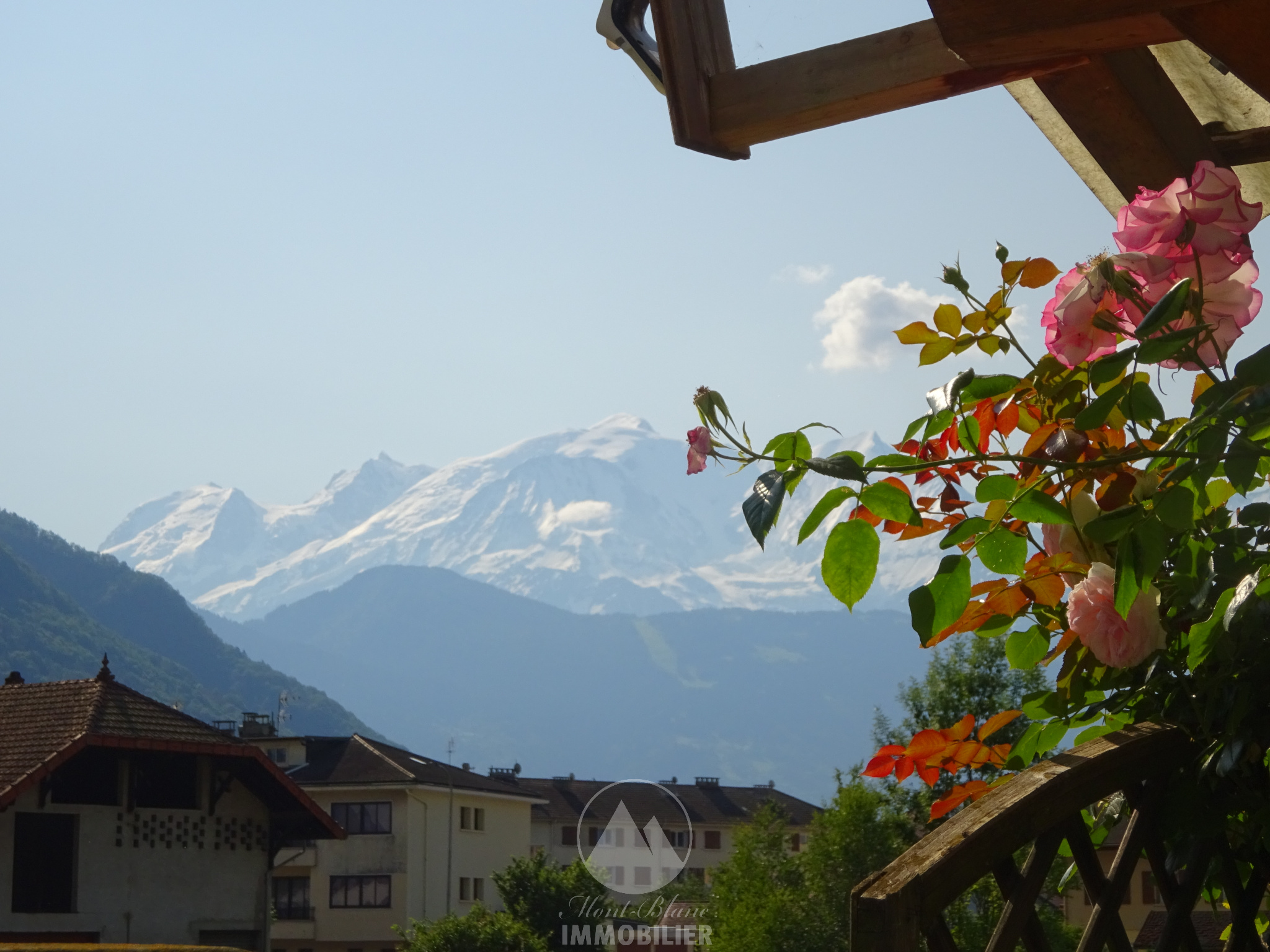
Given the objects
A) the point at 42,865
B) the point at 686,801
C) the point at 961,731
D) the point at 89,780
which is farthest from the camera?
the point at 686,801

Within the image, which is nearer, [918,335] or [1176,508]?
[1176,508]

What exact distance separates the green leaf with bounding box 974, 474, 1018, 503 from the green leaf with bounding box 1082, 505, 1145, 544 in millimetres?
74

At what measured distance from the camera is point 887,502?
1.14 meters

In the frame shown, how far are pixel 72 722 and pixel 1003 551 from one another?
24.0 metres

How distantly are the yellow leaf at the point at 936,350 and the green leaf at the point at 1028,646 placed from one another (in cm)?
31

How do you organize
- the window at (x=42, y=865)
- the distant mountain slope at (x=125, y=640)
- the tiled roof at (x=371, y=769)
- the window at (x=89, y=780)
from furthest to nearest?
the distant mountain slope at (x=125, y=640)
the tiled roof at (x=371, y=769)
the window at (x=89, y=780)
the window at (x=42, y=865)

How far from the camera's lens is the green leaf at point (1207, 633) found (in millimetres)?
1186

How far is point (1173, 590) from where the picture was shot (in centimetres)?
127

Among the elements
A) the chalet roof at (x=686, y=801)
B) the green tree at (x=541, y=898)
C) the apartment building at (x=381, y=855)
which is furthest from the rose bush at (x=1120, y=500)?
the chalet roof at (x=686, y=801)

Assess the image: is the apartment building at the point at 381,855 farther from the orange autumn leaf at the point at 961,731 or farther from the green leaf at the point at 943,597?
the green leaf at the point at 943,597

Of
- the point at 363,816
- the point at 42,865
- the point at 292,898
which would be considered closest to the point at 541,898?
the point at 363,816

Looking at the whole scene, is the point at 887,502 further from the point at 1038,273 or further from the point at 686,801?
→ the point at 686,801

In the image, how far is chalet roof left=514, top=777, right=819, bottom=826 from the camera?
60750 millimetres

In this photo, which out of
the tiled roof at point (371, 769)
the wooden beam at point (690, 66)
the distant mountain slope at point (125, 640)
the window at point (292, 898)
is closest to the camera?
the wooden beam at point (690, 66)
